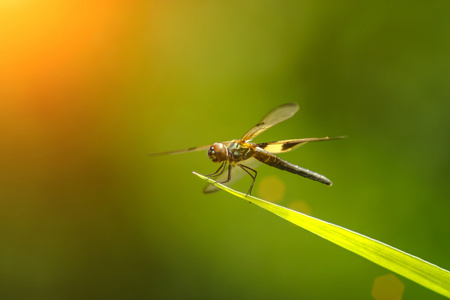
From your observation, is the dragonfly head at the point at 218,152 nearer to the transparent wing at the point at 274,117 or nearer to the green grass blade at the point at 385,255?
the transparent wing at the point at 274,117

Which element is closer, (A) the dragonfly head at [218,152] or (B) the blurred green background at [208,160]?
(A) the dragonfly head at [218,152]

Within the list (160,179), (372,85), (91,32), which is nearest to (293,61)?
(372,85)

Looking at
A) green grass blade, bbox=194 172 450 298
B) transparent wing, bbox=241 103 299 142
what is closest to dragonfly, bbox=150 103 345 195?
transparent wing, bbox=241 103 299 142

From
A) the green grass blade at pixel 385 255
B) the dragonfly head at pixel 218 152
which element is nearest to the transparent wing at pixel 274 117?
the dragonfly head at pixel 218 152

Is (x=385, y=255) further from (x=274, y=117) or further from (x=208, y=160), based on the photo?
(x=208, y=160)

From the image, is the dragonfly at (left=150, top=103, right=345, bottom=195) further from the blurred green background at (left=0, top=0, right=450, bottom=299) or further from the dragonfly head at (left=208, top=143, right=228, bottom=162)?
the blurred green background at (left=0, top=0, right=450, bottom=299)

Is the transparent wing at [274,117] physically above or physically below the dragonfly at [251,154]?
above

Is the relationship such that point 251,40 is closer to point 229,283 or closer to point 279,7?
point 279,7
